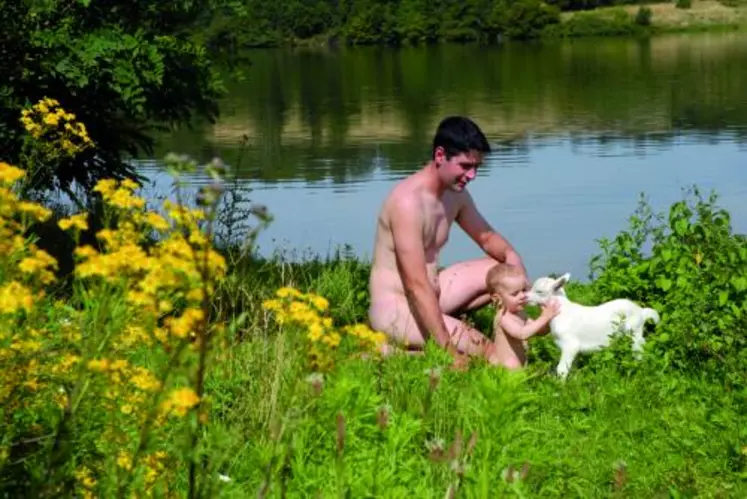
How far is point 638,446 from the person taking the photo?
621cm

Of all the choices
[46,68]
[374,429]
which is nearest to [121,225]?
[374,429]

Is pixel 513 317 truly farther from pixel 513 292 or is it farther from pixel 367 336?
pixel 367 336

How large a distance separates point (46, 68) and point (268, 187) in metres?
8.70

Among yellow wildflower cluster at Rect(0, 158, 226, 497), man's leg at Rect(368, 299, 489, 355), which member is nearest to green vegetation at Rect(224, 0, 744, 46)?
man's leg at Rect(368, 299, 489, 355)

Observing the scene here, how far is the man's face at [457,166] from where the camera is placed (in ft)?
24.9

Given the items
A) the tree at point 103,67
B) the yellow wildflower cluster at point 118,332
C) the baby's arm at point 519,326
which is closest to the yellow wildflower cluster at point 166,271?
the yellow wildflower cluster at point 118,332

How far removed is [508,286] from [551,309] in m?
0.27

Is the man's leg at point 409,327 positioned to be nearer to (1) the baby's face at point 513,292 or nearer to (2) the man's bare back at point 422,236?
(2) the man's bare back at point 422,236

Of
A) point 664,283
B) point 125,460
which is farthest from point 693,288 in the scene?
point 125,460

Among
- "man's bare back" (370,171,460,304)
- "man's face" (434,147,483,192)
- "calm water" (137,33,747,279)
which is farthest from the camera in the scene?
"calm water" (137,33,747,279)

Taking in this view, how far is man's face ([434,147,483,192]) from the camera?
7.60 metres

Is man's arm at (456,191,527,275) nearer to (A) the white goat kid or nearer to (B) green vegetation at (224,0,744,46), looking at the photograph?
(A) the white goat kid

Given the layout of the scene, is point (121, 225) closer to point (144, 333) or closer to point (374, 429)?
point (144, 333)

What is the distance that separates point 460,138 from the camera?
754cm
